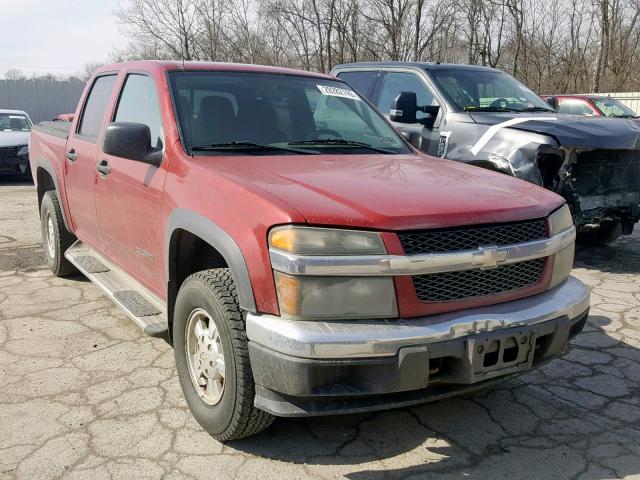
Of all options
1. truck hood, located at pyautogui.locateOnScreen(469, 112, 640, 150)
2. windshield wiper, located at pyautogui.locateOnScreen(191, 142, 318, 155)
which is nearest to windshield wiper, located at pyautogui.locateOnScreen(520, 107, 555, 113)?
truck hood, located at pyautogui.locateOnScreen(469, 112, 640, 150)

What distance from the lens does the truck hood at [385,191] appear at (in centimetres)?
240

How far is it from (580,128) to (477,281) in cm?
366

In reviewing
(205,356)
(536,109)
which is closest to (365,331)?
(205,356)

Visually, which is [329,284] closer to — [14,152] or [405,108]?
[405,108]

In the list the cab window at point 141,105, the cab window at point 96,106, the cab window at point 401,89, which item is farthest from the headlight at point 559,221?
the cab window at point 401,89

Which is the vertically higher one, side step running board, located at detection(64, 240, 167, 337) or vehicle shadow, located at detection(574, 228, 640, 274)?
side step running board, located at detection(64, 240, 167, 337)

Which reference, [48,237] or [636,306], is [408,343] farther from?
[48,237]

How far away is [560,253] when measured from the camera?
9.48 ft

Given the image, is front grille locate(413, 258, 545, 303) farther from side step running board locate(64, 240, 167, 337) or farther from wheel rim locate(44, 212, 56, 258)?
wheel rim locate(44, 212, 56, 258)

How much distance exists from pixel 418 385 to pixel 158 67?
2.46 m

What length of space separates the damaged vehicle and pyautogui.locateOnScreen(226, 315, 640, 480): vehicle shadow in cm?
237

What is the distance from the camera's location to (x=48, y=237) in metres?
5.75

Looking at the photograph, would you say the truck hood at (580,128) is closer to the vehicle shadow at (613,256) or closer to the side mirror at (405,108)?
the side mirror at (405,108)

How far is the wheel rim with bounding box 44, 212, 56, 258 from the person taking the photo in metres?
5.55
